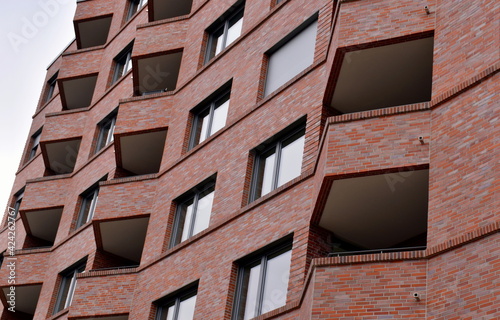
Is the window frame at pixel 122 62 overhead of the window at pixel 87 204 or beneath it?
overhead

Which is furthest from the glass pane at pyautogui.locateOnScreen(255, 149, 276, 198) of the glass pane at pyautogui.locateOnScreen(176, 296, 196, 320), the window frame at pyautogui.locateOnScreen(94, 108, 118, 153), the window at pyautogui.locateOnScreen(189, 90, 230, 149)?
the window frame at pyautogui.locateOnScreen(94, 108, 118, 153)

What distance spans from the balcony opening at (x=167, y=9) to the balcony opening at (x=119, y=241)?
7944mm

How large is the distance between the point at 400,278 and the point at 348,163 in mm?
2594

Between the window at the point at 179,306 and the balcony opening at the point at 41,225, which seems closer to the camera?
the window at the point at 179,306

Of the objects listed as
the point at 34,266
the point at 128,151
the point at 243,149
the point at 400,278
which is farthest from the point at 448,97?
the point at 34,266

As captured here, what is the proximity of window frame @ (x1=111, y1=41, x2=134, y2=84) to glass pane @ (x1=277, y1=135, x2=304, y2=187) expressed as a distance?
12.6m

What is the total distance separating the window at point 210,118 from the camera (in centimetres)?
2166

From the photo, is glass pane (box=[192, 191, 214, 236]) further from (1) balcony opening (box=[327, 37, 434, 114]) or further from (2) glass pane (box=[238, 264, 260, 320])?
(1) balcony opening (box=[327, 37, 434, 114])

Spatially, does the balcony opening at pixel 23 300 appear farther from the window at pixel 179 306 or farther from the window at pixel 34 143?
the window at pixel 34 143

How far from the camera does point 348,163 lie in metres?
15.0

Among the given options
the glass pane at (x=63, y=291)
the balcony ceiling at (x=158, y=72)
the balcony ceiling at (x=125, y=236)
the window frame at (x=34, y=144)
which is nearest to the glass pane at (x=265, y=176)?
the balcony ceiling at (x=125, y=236)

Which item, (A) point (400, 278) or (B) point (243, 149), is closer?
(A) point (400, 278)

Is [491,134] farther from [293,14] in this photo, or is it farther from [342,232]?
[293,14]

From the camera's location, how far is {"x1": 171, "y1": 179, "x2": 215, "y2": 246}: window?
66.0ft
